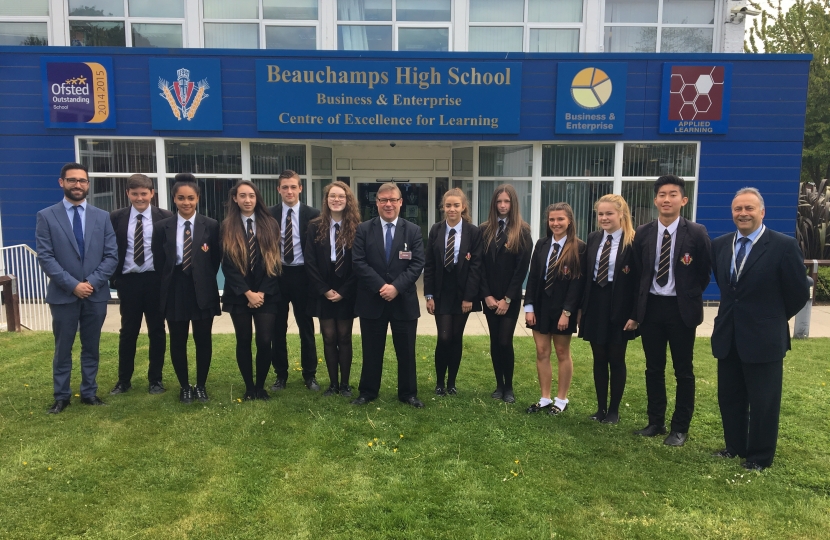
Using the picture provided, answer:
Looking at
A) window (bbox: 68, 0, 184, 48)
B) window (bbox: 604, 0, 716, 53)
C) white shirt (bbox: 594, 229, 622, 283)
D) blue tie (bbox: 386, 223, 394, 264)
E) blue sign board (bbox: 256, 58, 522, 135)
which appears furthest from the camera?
window (bbox: 604, 0, 716, 53)

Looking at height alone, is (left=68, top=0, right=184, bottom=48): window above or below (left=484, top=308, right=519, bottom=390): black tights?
above

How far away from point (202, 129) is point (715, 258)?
815 cm

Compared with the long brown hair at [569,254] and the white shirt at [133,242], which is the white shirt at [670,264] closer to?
the long brown hair at [569,254]

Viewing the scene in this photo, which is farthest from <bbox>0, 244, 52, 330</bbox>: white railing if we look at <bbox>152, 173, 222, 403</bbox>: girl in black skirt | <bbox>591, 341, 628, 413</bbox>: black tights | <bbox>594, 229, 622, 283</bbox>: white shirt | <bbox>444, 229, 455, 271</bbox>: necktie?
<bbox>594, 229, 622, 283</bbox>: white shirt

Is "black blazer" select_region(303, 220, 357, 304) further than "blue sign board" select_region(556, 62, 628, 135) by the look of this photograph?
No

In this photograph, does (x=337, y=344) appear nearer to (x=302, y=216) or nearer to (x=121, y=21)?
(x=302, y=216)

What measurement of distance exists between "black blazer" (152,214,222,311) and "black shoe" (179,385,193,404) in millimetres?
753

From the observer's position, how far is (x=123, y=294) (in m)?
5.00

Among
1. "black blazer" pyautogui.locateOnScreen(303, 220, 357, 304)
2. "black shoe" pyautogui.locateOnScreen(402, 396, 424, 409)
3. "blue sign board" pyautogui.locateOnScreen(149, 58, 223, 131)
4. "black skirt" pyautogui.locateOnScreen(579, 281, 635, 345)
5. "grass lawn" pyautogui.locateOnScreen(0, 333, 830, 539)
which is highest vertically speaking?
"blue sign board" pyautogui.locateOnScreen(149, 58, 223, 131)

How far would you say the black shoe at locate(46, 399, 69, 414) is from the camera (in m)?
4.65

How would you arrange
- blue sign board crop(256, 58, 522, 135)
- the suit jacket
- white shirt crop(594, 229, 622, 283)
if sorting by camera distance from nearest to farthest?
1. white shirt crop(594, 229, 622, 283)
2. the suit jacket
3. blue sign board crop(256, 58, 522, 135)

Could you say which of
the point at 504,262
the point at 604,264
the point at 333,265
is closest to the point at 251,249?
the point at 333,265

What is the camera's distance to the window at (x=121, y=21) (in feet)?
34.7

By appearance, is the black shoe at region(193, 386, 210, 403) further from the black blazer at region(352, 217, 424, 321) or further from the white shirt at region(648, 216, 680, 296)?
the white shirt at region(648, 216, 680, 296)
